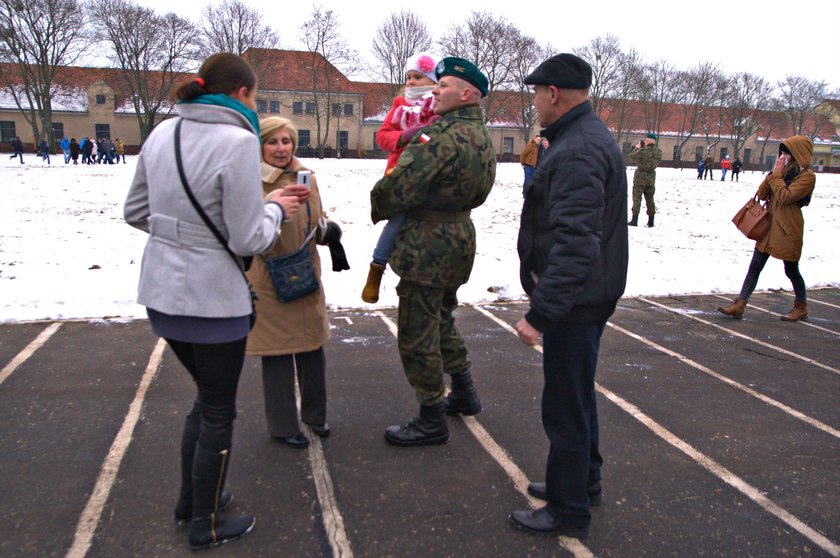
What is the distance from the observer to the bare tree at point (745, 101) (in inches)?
2655

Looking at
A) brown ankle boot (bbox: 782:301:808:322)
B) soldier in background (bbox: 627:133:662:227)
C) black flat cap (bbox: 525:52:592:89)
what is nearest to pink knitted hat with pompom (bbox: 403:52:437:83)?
black flat cap (bbox: 525:52:592:89)

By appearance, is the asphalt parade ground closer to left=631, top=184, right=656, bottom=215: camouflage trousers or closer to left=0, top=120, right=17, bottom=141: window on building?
left=631, top=184, right=656, bottom=215: camouflage trousers

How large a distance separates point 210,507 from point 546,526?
58.2 inches

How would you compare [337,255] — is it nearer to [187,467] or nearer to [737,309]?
[187,467]

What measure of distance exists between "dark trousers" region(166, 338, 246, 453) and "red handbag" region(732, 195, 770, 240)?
5.99 m

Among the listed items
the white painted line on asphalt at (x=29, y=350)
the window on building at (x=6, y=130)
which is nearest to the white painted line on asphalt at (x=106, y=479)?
the white painted line on asphalt at (x=29, y=350)

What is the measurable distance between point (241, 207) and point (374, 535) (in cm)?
156

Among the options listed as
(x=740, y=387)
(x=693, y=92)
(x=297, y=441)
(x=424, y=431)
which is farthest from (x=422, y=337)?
(x=693, y=92)

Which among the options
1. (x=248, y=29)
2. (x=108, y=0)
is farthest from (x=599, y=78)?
(x=108, y=0)

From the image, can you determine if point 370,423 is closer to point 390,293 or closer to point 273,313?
point 273,313

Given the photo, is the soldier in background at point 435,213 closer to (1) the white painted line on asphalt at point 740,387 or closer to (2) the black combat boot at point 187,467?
(2) the black combat boot at point 187,467

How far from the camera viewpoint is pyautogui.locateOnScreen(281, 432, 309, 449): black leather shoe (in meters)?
3.38

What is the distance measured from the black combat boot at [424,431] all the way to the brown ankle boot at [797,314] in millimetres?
4976

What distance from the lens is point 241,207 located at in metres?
2.13
